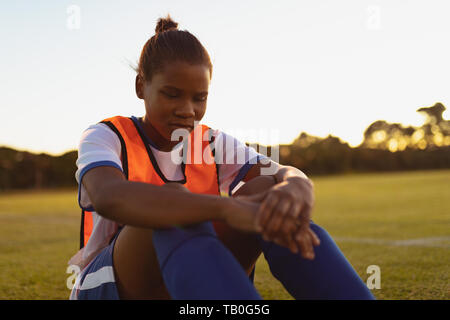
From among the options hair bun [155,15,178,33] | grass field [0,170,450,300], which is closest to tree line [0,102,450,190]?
grass field [0,170,450,300]

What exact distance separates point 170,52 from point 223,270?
3.13 ft

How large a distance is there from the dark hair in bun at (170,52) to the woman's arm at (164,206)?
24.1 inches

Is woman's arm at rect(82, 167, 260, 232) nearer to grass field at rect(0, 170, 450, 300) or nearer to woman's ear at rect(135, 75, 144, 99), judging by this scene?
woman's ear at rect(135, 75, 144, 99)

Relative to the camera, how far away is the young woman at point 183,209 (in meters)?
1.21

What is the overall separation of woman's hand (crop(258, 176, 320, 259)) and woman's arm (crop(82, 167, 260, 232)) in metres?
0.04

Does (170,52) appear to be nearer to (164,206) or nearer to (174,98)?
(174,98)

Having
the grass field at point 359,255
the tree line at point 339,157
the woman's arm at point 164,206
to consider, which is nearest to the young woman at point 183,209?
the woman's arm at point 164,206

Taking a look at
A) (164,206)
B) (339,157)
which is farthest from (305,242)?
(339,157)

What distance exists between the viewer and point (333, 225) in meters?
6.40

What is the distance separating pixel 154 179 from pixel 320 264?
0.76 m

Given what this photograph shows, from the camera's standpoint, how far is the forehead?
1672 mm
